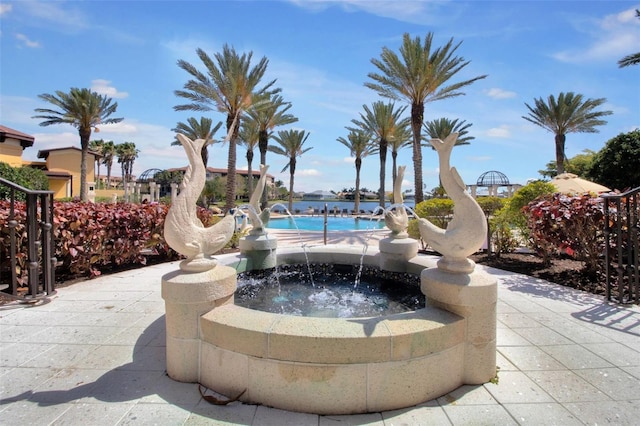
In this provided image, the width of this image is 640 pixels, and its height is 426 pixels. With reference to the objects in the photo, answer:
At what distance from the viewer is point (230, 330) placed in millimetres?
2559

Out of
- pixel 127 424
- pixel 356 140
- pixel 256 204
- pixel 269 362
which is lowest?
pixel 127 424

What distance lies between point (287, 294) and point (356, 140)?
29.4m

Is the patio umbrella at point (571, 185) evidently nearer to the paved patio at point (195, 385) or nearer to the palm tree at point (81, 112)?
the paved patio at point (195, 385)

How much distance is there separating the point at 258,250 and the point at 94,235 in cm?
325

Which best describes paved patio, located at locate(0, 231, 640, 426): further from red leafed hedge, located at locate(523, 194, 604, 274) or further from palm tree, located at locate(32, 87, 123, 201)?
palm tree, located at locate(32, 87, 123, 201)

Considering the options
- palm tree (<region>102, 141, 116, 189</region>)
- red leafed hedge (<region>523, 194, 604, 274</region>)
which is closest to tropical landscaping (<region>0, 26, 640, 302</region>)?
red leafed hedge (<region>523, 194, 604, 274</region>)

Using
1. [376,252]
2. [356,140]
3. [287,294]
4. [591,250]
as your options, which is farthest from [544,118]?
[287,294]

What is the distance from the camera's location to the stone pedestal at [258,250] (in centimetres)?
609

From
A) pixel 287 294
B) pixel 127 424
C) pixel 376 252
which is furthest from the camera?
pixel 376 252

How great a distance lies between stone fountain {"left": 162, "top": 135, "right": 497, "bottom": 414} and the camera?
2.40 m

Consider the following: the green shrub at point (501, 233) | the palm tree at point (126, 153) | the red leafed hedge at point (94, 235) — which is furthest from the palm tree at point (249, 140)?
the palm tree at point (126, 153)

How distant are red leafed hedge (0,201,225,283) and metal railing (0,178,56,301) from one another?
0.02 m

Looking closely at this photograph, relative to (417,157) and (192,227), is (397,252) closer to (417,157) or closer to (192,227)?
(192,227)

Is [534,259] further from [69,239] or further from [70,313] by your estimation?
[69,239]
